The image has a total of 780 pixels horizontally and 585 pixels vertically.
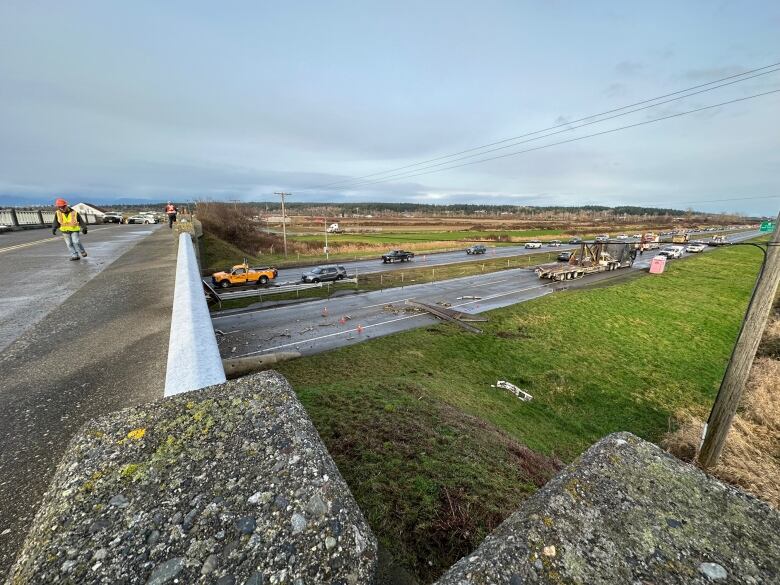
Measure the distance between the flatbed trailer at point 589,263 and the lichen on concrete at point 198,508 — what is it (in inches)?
1434

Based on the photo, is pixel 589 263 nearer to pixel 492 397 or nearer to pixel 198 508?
pixel 492 397

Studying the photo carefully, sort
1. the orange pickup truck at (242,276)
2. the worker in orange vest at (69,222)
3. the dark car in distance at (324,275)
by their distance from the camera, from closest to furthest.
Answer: the worker in orange vest at (69,222) < the orange pickup truck at (242,276) < the dark car in distance at (324,275)

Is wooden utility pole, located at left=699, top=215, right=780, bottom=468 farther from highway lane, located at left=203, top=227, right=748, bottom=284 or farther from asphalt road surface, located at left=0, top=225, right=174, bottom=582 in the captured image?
highway lane, located at left=203, top=227, right=748, bottom=284

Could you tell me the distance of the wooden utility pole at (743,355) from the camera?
686 cm

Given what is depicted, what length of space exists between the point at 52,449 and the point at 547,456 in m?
9.89

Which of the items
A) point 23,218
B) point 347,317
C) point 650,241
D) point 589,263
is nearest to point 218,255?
point 23,218

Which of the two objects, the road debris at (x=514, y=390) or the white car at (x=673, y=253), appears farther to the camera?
the white car at (x=673, y=253)

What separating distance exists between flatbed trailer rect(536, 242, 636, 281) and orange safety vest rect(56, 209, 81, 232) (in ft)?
113

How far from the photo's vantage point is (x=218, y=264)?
3438 cm

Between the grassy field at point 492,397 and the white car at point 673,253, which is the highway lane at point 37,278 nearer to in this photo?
the grassy field at point 492,397

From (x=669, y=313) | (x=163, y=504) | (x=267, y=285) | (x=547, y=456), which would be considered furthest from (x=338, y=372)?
(x=669, y=313)

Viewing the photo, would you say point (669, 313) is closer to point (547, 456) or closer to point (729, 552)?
point (547, 456)

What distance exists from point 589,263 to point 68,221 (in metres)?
43.5

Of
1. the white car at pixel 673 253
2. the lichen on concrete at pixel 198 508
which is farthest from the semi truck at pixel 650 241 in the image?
the lichen on concrete at pixel 198 508
